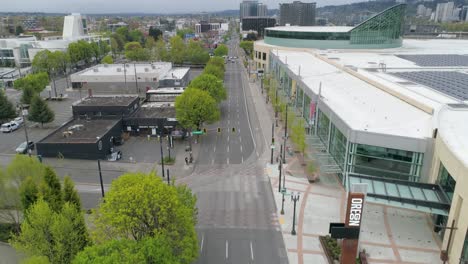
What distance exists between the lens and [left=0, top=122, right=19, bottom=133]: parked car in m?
62.5

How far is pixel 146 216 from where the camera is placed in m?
24.1

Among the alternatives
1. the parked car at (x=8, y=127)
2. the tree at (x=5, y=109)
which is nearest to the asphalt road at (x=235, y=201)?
the parked car at (x=8, y=127)

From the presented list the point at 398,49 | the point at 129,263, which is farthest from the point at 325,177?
the point at 398,49

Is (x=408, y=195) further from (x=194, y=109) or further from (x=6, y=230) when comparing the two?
(x=6, y=230)

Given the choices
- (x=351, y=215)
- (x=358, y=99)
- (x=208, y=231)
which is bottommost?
(x=208, y=231)

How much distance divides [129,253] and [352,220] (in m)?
16.3

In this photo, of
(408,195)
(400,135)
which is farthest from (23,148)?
(408,195)

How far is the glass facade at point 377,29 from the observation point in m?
106

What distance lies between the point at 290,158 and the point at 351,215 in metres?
24.9

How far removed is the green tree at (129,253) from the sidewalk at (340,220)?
12568mm

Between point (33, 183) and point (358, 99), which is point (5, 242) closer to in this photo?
point (33, 183)

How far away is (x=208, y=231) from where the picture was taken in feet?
112

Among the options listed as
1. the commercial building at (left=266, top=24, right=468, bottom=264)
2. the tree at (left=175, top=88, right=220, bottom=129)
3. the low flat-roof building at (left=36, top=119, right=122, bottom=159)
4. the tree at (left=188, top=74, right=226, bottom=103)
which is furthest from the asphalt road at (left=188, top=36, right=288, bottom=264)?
the low flat-roof building at (left=36, top=119, right=122, bottom=159)

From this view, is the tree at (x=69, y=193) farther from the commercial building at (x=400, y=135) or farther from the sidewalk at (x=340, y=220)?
the commercial building at (x=400, y=135)
